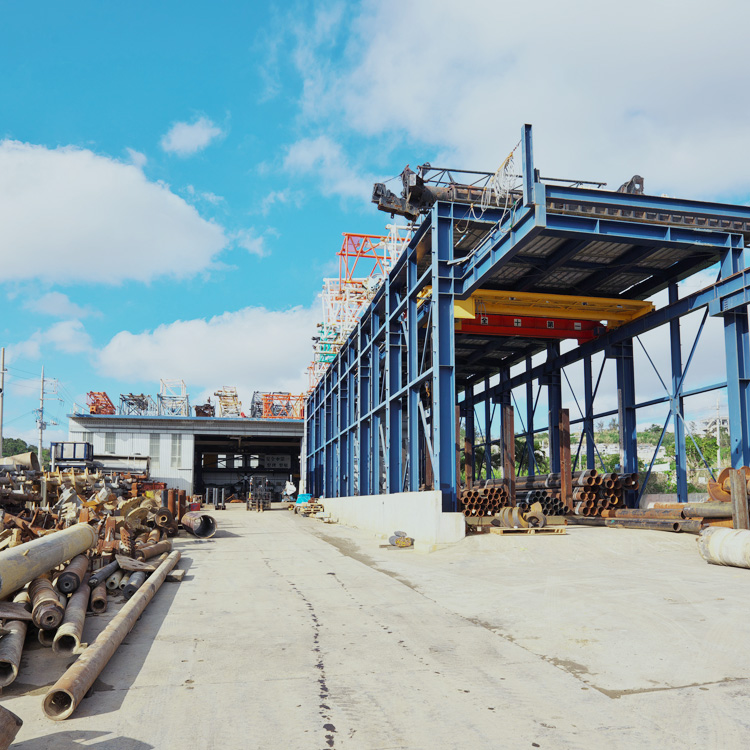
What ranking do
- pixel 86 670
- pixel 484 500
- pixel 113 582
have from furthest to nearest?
pixel 484 500
pixel 113 582
pixel 86 670

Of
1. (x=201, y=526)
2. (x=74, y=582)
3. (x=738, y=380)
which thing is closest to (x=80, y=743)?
(x=74, y=582)

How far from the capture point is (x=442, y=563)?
12.1 m

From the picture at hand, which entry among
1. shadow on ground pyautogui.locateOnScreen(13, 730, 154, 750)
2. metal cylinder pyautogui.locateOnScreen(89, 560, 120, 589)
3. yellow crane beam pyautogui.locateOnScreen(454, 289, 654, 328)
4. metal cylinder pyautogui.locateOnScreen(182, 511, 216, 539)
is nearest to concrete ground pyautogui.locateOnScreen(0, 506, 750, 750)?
shadow on ground pyautogui.locateOnScreen(13, 730, 154, 750)

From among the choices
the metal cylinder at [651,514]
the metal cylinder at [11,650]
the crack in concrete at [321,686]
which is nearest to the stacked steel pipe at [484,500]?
the metal cylinder at [651,514]

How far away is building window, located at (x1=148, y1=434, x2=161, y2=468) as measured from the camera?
47.8 m

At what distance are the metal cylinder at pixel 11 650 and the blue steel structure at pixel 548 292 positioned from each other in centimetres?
1122

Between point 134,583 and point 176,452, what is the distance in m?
41.5

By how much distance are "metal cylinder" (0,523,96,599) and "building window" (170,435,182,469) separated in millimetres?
40385

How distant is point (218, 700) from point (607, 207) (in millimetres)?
14270

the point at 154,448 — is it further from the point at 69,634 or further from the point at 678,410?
the point at 69,634

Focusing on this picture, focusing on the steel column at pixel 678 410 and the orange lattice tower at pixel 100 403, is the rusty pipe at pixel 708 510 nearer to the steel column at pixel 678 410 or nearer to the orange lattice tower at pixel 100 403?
the steel column at pixel 678 410

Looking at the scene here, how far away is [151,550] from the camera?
12.3m

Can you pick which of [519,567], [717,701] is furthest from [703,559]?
[717,701]

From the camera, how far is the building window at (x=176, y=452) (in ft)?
158
